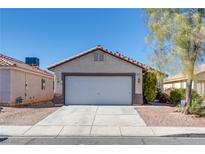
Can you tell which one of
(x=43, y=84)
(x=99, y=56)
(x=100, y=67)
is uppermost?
(x=99, y=56)

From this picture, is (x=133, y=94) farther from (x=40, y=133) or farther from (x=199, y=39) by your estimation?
(x=40, y=133)

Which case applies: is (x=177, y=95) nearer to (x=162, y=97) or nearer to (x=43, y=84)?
(x=162, y=97)

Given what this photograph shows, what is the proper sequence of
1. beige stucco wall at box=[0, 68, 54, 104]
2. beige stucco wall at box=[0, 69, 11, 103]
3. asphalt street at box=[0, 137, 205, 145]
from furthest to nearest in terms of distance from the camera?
beige stucco wall at box=[0, 68, 54, 104], beige stucco wall at box=[0, 69, 11, 103], asphalt street at box=[0, 137, 205, 145]

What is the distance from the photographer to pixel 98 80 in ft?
68.8

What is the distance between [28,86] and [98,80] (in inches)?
229

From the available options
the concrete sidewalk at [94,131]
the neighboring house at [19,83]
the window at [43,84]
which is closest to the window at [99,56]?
the neighboring house at [19,83]

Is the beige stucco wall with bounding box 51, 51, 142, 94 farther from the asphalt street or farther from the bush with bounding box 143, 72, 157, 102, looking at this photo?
the asphalt street

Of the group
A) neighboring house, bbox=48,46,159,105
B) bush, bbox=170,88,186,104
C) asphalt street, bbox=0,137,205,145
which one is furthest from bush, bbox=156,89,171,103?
asphalt street, bbox=0,137,205,145

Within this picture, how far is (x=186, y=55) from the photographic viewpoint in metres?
14.6

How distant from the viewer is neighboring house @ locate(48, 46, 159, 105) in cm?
2081

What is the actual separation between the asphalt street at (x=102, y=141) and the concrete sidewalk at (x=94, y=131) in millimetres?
453

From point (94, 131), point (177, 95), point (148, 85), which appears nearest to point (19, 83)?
point (148, 85)

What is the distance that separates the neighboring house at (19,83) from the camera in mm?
18641
